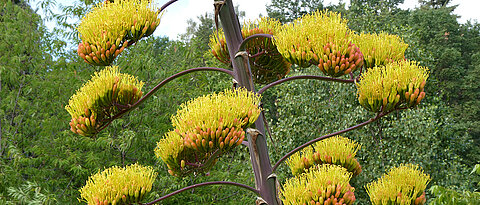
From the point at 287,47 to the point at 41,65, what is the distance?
478cm

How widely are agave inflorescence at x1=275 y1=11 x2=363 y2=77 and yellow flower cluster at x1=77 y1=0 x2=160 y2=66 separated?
0.70 m

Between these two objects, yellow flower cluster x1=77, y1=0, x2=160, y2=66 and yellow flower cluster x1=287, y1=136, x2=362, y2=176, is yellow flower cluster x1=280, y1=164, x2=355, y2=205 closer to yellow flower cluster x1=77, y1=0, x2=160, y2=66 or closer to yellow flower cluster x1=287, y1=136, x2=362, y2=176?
yellow flower cluster x1=287, y1=136, x2=362, y2=176

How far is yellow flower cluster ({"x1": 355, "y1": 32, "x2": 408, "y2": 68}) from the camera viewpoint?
2227 mm

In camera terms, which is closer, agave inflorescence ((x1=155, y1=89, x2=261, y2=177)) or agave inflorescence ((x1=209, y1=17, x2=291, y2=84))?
agave inflorescence ((x1=155, y1=89, x2=261, y2=177))

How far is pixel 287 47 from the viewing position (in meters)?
1.99

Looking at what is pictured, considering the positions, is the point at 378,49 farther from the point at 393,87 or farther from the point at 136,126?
the point at 136,126

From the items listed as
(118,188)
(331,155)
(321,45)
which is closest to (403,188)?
(331,155)

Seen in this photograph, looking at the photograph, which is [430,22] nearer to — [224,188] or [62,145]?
[224,188]

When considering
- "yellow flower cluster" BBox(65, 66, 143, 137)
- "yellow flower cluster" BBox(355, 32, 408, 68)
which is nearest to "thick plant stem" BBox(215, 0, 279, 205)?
"yellow flower cluster" BBox(65, 66, 143, 137)

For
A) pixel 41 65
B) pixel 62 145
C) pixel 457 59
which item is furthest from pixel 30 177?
pixel 457 59

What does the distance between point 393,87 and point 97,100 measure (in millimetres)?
1487

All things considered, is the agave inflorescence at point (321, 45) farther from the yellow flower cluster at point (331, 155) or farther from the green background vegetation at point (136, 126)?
the green background vegetation at point (136, 126)

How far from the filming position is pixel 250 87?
2121mm

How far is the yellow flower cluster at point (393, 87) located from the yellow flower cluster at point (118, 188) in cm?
125
